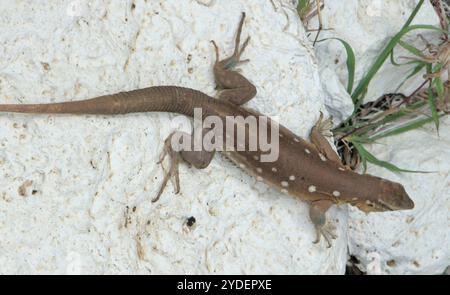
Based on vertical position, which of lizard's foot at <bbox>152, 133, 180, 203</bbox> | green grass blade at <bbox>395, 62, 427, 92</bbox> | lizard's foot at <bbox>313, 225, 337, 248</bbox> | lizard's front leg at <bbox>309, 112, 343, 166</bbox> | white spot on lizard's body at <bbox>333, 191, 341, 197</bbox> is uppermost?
green grass blade at <bbox>395, 62, 427, 92</bbox>

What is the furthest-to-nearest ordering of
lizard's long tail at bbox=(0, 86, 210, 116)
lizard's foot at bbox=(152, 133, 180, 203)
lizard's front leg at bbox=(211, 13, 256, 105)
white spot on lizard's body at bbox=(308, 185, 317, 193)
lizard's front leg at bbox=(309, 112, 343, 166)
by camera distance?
1. lizard's front leg at bbox=(309, 112, 343, 166)
2. white spot on lizard's body at bbox=(308, 185, 317, 193)
3. lizard's front leg at bbox=(211, 13, 256, 105)
4. lizard's foot at bbox=(152, 133, 180, 203)
5. lizard's long tail at bbox=(0, 86, 210, 116)

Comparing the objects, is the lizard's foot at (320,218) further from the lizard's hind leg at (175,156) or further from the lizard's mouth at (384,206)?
the lizard's hind leg at (175,156)

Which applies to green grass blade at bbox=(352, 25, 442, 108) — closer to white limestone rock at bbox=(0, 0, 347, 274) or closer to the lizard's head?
white limestone rock at bbox=(0, 0, 347, 274)

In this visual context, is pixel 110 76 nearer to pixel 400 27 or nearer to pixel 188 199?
pixel 188 199

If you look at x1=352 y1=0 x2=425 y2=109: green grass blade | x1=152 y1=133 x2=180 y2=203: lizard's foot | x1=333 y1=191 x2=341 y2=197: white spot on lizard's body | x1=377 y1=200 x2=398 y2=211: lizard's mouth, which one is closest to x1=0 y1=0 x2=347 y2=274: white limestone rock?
x1=152 y1=133 x2=180 y2=203: lizard's foot

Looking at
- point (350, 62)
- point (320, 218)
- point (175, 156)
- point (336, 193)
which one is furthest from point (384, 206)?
point (175, 156)

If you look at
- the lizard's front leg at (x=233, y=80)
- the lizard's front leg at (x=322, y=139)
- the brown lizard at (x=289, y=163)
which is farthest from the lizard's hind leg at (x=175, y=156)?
the lizard's front leg at (x=322, y=139)

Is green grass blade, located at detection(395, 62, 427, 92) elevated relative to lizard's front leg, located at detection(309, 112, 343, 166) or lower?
elevated
